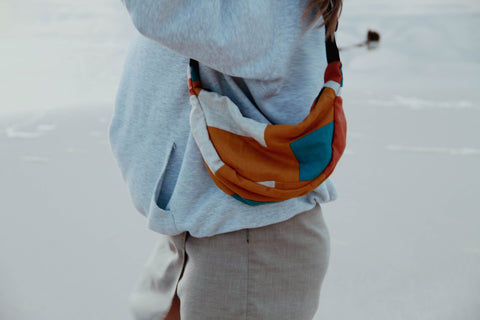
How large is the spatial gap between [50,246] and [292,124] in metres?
1.26

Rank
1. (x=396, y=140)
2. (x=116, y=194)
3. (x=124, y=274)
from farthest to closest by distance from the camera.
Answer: (x=396, y=140), (x=116, y=194), (x=124, y=274)

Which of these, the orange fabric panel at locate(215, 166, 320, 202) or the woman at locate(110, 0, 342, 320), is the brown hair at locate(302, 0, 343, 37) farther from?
the orange fabric panel at locate(215, 166, 320, 202)

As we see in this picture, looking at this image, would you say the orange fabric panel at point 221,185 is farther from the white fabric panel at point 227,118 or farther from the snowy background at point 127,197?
the snowy background at point 127,197

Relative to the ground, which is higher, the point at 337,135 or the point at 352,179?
the point at 337,135

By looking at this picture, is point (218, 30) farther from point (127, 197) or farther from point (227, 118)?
point (127, 197)

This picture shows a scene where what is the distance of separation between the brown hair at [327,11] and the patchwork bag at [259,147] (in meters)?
0.08

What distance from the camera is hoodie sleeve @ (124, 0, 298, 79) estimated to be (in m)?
0.46

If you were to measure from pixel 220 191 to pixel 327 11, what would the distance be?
25 cm

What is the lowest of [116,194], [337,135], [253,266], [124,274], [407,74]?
[407,74]

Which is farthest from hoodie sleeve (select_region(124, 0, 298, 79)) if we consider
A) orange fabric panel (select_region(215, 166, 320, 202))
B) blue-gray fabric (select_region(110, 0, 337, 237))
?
orange fabric panel (select_region(215, 166, 320, 202))

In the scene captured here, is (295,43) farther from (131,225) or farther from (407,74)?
(407,74)

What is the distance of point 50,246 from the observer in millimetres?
1546

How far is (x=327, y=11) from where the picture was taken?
0.53 m

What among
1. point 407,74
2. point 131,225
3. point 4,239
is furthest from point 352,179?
point 407,74
